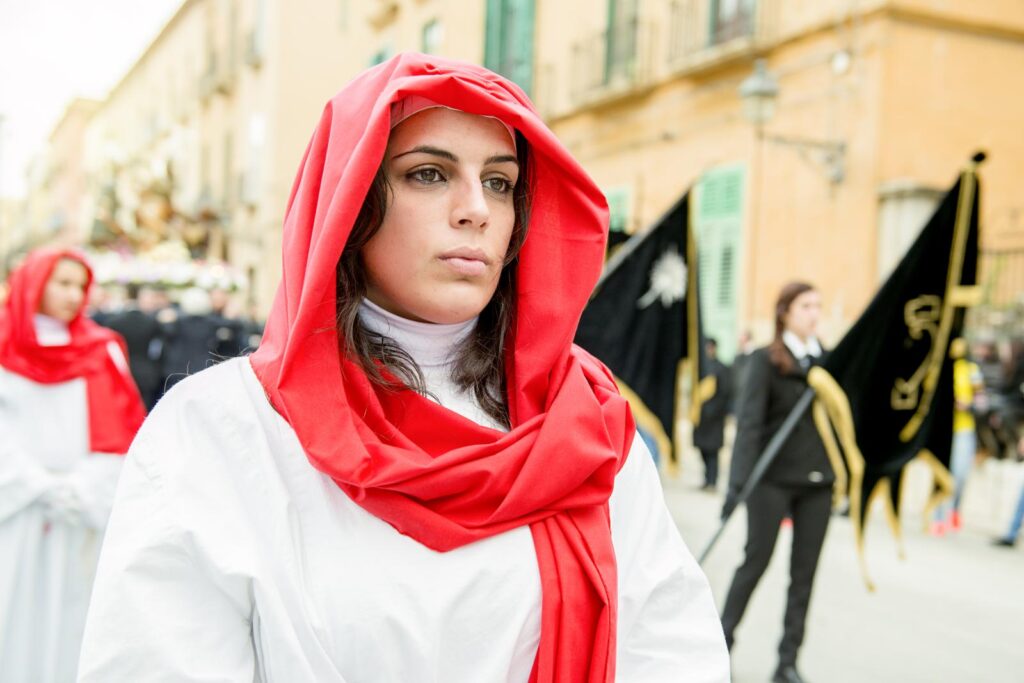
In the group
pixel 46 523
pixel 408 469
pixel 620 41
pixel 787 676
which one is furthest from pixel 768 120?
pixel 408 469

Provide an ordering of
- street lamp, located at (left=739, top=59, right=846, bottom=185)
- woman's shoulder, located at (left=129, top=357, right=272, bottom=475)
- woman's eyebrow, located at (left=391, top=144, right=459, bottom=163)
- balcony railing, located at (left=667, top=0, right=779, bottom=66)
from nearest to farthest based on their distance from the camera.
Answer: woman's shoulder, located at (left=129, top=357, right=272, bottom=475) → woman's eyebrow, located at (left=391, top=144, right=459, bottom=163) → street lamp, located at (left=739, top=59, right=846, bottom=185) → balcony railing, located at (left=667, top=0, right=779, bottom=66)

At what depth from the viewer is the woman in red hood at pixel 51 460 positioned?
3.65 m

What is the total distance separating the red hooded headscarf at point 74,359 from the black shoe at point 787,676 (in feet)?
10.4

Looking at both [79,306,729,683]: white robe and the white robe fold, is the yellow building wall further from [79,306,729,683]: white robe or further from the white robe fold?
[79,306,729,683]: white robe

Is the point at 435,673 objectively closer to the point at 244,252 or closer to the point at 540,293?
the point at 540,293

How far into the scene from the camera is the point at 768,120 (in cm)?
1077

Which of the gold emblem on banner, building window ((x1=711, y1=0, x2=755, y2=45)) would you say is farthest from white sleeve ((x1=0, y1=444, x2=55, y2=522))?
building window ((x1=711, y1=0, x2=755, y2=45))

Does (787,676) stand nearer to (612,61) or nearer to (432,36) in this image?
(612,61)

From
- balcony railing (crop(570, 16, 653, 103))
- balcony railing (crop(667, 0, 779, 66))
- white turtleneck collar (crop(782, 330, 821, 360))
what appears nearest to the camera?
white turtleneck collar (crop(782, 330, 821, 360))

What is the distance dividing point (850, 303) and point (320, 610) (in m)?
9.99

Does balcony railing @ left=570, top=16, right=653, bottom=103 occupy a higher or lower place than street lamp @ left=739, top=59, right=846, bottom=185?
higher

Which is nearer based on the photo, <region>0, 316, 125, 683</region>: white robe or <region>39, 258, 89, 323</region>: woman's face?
<region>0, 316, 125, 683</region>: white robe

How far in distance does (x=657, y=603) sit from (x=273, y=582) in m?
0.61

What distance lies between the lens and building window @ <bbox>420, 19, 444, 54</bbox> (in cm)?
1925
